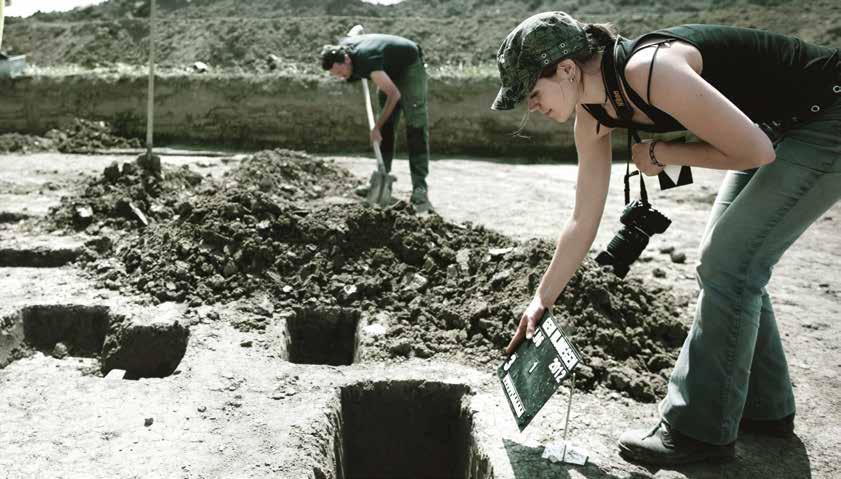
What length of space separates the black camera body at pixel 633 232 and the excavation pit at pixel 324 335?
5.45 feet

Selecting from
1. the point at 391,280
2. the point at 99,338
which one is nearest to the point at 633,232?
the point at 391,280

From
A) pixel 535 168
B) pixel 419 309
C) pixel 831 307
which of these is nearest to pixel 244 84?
pixel 535 168

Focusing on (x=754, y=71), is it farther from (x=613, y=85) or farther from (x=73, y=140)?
(x=73, y=140)

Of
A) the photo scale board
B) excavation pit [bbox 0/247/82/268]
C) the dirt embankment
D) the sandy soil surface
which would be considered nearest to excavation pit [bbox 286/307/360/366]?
the sandy soil surface

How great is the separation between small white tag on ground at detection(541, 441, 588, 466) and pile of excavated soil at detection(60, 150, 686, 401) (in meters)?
0.58

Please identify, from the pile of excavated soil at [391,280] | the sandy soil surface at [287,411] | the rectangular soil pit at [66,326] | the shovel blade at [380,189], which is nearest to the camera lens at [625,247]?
the sandy soil surface at [287,411]

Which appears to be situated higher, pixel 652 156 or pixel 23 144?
pixel 652 156

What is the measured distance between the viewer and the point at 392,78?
19.0ft

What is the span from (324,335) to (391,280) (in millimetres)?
451

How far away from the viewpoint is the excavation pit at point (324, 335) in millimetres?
3711

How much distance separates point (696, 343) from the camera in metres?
2.33

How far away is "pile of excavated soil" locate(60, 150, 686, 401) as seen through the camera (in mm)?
3271

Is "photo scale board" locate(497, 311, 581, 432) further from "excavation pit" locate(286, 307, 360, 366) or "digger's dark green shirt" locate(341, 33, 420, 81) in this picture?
"digger's dark green shirt" locate(341, 33, 420, 81)

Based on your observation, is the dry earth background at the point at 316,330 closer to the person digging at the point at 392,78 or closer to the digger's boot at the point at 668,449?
the digger's boot at the point at 668,449
